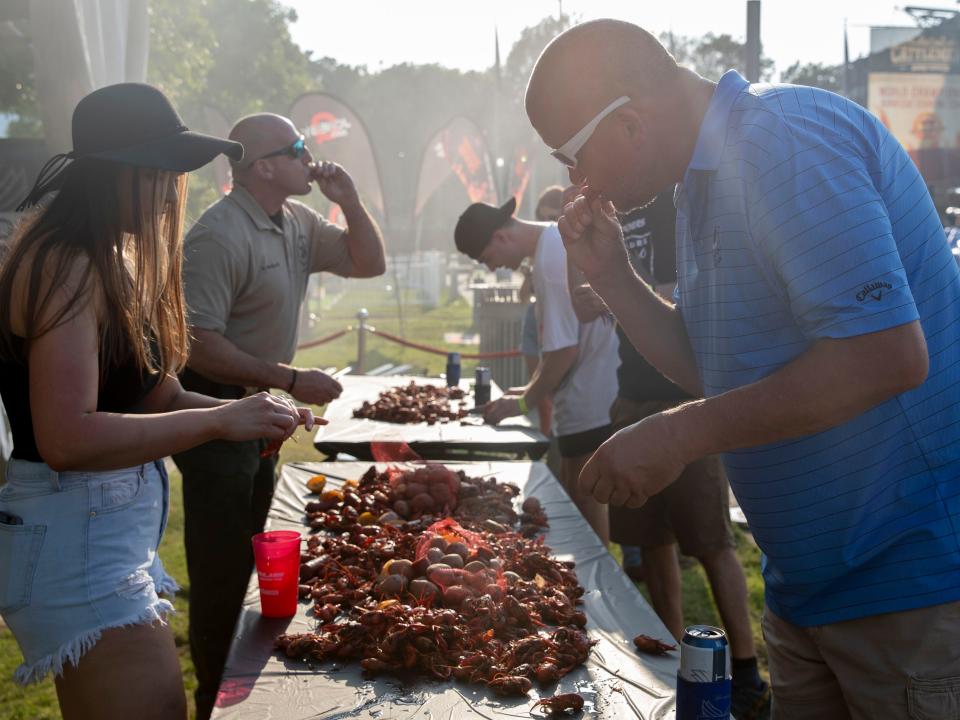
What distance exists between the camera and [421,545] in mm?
2785

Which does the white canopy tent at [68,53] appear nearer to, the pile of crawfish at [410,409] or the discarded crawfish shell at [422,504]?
the pile of crawfish at [410,409]

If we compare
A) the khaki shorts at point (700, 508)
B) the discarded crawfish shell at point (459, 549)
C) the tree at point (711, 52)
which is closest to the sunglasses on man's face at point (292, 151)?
the khaki shorts at point (700, 508)

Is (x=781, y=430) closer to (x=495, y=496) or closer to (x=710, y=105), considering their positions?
(x=710, y=105)

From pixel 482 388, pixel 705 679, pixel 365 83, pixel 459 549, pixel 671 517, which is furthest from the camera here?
pixel 365 83

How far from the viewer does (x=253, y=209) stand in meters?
4.20

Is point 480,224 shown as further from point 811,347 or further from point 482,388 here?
point 811,347

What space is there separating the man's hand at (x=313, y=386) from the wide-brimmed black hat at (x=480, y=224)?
1581 mm

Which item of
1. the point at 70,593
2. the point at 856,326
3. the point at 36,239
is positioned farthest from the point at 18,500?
the point at 856,326

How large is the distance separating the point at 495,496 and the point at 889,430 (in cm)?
217

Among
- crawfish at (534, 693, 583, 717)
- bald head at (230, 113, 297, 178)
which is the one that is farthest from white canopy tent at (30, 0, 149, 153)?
crawfish at (534, 693, 583, 717)

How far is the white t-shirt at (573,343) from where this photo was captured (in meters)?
4.98

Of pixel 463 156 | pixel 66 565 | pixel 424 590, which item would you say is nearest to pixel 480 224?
pixel 424 590

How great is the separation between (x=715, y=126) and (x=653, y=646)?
1.30m

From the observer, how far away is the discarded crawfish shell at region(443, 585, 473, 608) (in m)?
2.47
